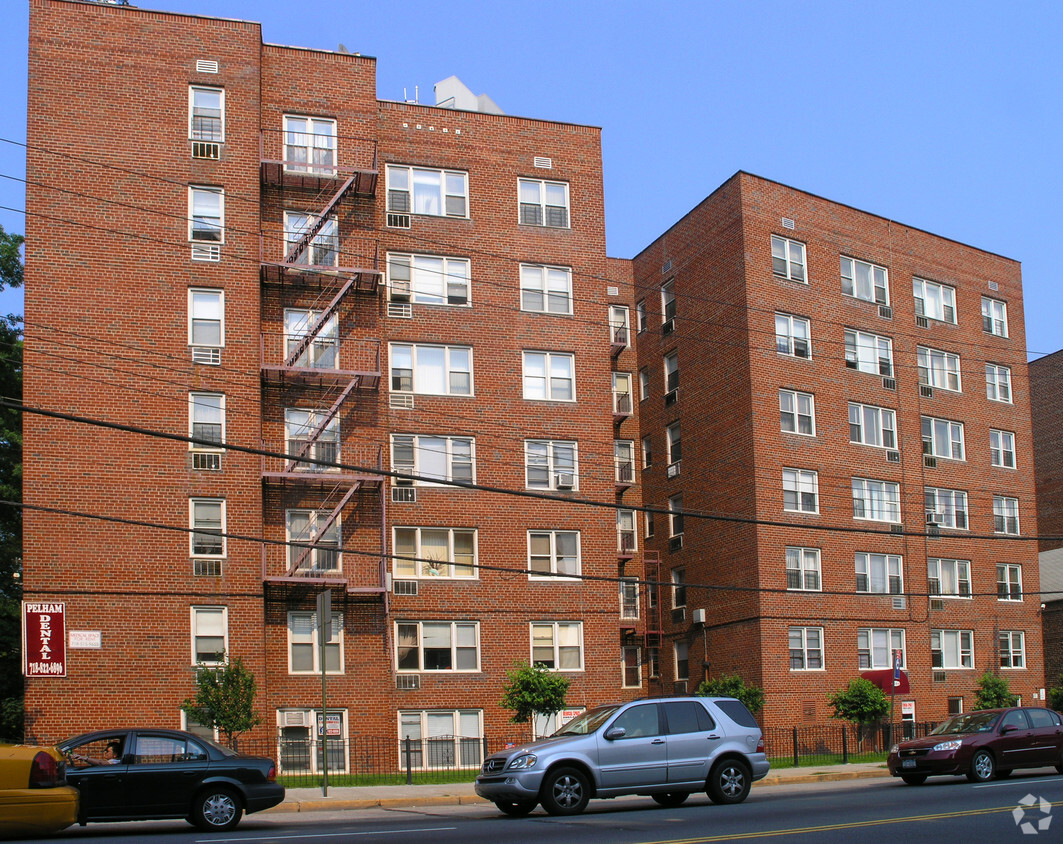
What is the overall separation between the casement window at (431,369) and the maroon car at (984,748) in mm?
17972

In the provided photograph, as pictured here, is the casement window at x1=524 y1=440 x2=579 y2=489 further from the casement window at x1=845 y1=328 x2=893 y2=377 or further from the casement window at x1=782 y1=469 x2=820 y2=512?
the casement window at x1=845 y1=328 x2=893 y2=377

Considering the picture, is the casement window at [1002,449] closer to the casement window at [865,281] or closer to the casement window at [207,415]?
the casement window at [865,281]

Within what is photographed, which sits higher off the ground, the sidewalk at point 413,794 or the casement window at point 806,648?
the casement window at point 806,648

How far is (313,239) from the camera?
118ft

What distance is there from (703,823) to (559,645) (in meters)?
21.0

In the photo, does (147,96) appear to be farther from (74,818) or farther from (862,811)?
(862,811)

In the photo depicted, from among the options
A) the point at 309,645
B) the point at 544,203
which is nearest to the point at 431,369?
the point at 544,203

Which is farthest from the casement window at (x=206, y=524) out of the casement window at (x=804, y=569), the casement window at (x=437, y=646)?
the casement window at (x=804, y=569)

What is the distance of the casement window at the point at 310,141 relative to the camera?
3619 cm

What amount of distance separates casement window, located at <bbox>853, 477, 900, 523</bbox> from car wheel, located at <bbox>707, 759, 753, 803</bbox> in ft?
82.0

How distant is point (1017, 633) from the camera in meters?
47.1

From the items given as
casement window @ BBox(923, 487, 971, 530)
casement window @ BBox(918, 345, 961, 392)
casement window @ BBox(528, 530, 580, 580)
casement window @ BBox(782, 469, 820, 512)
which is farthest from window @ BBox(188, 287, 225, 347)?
casement window @ BBox(918, 345, 961, 392)

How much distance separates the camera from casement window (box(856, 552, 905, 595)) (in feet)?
142

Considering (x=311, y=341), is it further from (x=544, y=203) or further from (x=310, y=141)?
(x=544, y=203)
